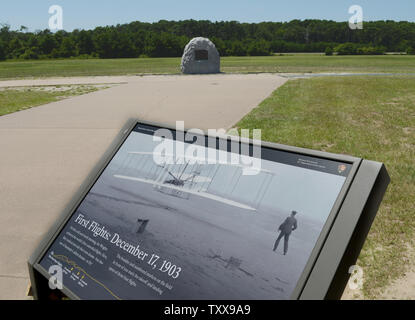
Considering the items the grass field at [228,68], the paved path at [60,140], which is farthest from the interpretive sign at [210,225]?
the grass field at [228,68]

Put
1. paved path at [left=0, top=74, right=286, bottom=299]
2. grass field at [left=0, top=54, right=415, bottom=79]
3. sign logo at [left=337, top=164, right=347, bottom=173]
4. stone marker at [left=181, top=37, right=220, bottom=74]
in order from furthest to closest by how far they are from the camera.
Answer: grass field at [left=0, top=54, right=415, bottom=79] → stone marker at [left=181, top=37, right=220, bottom=74] → paved path at [left=0, top=74, right=286, bottom=299] → sign logo at [left=337, top=164, right=347, bottom=173]

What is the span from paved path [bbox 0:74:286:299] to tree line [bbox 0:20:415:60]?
45.2 meters

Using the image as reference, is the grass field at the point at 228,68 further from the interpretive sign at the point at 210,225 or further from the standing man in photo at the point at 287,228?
the standing man in photo at the point at 287,228

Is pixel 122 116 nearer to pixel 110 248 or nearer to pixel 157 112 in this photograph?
pixel 157 112

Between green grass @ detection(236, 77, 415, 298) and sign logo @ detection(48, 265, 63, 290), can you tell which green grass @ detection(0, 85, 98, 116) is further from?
sign logo @ detection(48, 265, 63, 290)

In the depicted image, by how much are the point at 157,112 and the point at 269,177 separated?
26.7 ft

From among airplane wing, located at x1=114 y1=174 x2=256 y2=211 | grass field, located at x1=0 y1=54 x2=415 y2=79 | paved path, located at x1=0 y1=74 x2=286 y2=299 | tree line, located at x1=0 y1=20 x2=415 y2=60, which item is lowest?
paved path, located at x1=0 y1=74 x2=286 y2=299

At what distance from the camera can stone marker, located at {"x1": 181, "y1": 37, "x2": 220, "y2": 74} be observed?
74.7ft

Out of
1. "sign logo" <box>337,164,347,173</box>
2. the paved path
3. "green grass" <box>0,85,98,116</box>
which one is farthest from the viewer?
"green grass" <box>0,85,98,116</box>

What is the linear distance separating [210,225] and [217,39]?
63.6 metres

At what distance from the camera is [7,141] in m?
6.91

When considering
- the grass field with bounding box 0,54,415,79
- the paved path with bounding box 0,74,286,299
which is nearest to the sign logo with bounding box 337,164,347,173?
the paved path with bounding box 0,74,286,299

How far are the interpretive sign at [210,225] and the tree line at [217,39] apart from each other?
183 ft

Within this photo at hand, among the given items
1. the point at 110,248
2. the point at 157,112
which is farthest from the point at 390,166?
the point at 157,112
